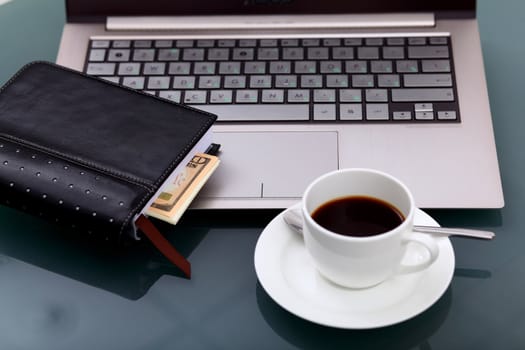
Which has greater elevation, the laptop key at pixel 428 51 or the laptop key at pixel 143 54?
the laptop key at pixel 143 54

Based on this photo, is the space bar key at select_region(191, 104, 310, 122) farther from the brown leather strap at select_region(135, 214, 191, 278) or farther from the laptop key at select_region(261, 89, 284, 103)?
the brown leather strap at select_region(135, 214, 191, 278)

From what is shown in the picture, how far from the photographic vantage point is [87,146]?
0.84 metres

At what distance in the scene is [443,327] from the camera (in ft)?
2.55

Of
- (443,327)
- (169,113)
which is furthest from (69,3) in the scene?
(443,327)

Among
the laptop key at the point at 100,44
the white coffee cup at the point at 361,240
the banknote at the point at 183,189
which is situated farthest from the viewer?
the laptop key at the point at 100,44

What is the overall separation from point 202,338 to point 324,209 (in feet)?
0.59

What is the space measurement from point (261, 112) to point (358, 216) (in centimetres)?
24

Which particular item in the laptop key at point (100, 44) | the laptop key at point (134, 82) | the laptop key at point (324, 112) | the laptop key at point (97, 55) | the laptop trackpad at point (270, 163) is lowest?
the laptop trackpad at point (270, 163)

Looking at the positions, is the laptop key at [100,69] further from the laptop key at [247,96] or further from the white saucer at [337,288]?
the white saucer at [337,288]

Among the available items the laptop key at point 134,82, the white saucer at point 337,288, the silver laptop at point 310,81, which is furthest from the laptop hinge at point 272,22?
the white saucer at point 337,288

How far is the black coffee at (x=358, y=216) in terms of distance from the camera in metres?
0.75

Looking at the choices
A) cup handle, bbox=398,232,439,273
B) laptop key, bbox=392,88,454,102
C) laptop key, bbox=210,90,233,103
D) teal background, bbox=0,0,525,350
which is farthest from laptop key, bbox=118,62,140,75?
cup handle, bbox=398,232,439,273

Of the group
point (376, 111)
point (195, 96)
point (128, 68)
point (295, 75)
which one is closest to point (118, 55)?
point (128, 68)

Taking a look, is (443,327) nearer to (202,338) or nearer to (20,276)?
(202,338)
